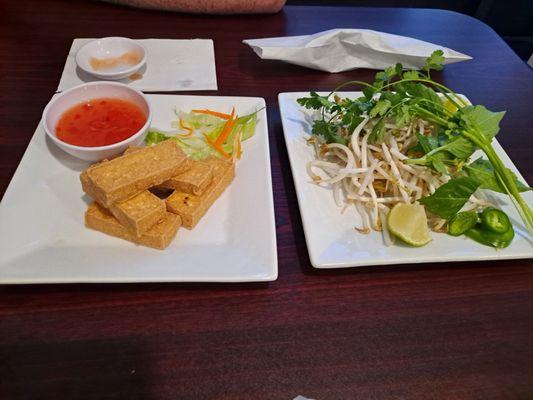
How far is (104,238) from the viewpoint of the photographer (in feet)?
4.32

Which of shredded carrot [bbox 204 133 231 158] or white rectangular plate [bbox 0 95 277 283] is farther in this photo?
shredded carrot [bbox 204 133 231 158]

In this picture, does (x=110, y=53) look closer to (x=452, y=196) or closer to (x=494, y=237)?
(x=452, y=196)

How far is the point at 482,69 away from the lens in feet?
7.63

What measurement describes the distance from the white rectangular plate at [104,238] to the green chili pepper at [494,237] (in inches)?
28.1

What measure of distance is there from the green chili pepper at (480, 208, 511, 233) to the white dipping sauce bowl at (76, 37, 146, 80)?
161 centimetres

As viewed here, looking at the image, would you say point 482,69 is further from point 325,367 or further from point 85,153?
point 85,153

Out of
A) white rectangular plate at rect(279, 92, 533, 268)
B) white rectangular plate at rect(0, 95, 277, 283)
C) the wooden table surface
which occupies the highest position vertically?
white rectangular plate at rect(279, 92, 533, 268)

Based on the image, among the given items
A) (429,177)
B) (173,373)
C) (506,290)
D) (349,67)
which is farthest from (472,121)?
(173,373)

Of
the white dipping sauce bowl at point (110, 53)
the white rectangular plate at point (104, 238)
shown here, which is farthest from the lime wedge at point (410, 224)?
the white dipping sauce bowl at point (110, 53)

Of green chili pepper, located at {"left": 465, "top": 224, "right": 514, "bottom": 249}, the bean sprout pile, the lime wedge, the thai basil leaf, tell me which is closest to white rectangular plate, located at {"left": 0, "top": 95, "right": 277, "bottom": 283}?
the bean sprout pile

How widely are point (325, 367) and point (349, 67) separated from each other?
63.2 inches

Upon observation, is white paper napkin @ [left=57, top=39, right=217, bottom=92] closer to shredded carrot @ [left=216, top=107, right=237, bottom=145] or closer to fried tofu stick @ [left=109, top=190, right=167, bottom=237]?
shredded carrot @ [left=216, top=107, right=237, bottom=145]

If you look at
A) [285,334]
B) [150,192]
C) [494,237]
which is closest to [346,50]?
[494,237]

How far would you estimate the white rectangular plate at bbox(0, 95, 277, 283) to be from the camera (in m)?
1.18
